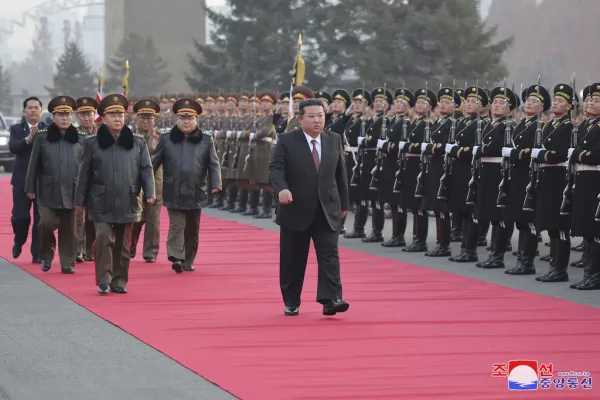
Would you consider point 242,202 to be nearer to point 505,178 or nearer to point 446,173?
point 446,173

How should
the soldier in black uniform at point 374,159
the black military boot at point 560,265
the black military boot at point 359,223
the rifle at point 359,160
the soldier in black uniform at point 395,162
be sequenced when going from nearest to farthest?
the black military boot at point 560,265
the soldier in black uniform at point 395,162
the soldier in black uniform at point 374,159
the rifle at point 359,160
the black military boot at point 359,223

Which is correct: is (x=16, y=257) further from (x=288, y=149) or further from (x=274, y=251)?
(x=288, y=149)

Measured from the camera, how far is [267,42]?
159 ft

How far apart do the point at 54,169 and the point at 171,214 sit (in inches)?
50.9

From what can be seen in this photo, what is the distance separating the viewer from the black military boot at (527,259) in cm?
1342

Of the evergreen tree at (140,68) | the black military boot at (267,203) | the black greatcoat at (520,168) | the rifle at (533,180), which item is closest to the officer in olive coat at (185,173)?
the black greatcoat at (520,168)

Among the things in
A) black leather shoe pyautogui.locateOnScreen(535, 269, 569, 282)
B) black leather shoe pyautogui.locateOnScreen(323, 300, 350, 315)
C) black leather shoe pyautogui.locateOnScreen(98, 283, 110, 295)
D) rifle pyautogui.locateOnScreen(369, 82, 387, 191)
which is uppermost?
rifle pyautogui.locateOnScreen(369, 82, 387, 191)

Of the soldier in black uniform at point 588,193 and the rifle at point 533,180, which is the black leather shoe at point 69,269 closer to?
the rifle at point 533,180

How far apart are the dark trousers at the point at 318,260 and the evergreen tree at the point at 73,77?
245 feet

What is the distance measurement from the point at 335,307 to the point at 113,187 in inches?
105

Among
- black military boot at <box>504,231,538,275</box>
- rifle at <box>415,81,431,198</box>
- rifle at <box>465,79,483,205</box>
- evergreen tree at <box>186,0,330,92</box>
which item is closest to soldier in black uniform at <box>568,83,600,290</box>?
black military boot at <box>504,231,538,275</box>

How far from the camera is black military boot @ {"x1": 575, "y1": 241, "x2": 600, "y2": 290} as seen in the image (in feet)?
39.6

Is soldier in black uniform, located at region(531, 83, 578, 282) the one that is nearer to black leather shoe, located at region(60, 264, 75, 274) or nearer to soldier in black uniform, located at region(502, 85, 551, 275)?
soldier in black uniform, located at region(502, 85, 551, 275)

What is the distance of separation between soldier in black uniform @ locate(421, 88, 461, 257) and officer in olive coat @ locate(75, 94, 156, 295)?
176 inches
